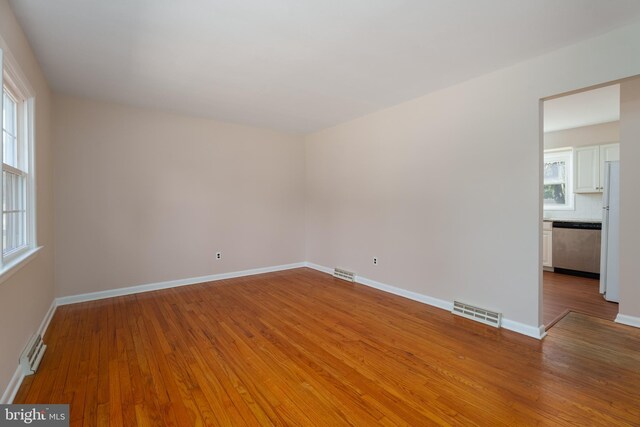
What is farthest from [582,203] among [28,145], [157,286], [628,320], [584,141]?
[28,145]

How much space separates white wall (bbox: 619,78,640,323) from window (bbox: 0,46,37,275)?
513 centimetres

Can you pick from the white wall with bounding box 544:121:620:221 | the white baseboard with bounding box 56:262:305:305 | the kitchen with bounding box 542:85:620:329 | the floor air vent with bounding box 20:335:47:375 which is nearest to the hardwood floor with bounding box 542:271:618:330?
the kitchen with bounding box 542:85:620:329

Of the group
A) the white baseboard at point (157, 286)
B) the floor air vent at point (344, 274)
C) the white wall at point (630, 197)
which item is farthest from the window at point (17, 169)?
the white wall at point (630, 197)

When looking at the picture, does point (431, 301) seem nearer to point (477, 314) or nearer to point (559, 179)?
point (477, 314)

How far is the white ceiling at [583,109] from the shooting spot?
3.70m

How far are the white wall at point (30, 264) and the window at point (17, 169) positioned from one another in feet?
A: 0.41

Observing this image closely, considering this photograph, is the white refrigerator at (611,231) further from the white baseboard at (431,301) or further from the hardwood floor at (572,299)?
the white baseboard at (431,301)

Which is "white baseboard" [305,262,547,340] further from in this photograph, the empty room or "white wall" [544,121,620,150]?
"white wall" [544,121,620,150]

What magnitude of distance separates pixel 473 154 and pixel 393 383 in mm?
2427

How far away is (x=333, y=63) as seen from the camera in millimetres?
2816

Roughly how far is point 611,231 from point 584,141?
242cm

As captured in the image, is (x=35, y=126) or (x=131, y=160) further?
(x=131, y=160)

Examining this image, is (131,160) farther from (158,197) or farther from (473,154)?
(473,154)

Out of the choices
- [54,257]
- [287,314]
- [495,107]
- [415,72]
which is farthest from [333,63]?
[54,257]
